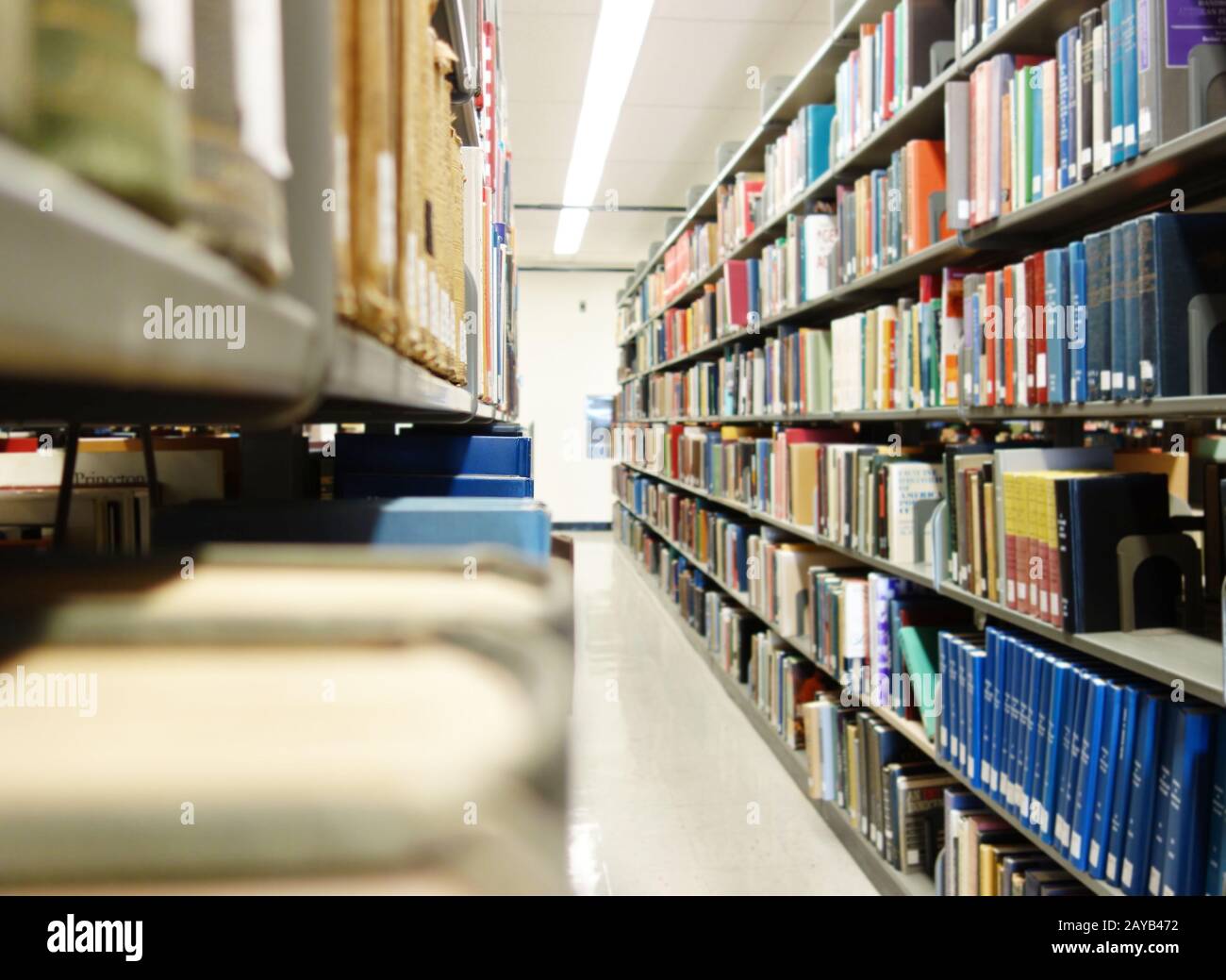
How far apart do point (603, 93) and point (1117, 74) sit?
4.20m

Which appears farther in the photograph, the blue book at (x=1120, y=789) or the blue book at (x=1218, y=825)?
the blue book at (x=1120, y=789)

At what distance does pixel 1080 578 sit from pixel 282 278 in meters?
1.56

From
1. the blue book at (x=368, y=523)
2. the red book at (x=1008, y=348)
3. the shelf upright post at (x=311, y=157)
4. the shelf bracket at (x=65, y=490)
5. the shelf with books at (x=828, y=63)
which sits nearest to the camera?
the shelf upright post at (x=311, y=157)

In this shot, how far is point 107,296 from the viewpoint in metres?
0.23

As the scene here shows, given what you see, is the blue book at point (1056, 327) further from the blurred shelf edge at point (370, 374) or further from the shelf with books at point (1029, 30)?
the blurred shelf edge at point (370, 374)

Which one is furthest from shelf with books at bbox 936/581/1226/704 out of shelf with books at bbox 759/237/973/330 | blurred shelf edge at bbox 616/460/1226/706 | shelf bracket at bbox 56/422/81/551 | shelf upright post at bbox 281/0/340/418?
shelf bracket at bbox 56/422/81/551

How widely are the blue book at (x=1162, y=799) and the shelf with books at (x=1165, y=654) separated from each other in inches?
2.3

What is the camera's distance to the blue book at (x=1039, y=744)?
5.45 feet

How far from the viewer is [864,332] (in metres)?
2.72

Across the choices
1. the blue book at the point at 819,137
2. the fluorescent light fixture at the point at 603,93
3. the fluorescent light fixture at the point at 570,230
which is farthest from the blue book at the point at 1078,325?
the fluorescent light fixture at the point at 570,230

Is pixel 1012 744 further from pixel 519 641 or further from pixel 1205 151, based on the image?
pixel 519 641

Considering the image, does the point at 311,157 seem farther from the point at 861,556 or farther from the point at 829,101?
the point at 829,101

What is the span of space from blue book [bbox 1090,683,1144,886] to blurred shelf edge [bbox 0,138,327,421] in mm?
1518
